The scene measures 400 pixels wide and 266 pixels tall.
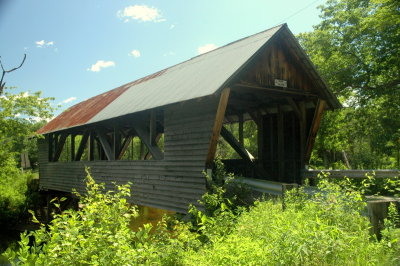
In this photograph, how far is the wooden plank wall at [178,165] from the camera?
892 centimetres

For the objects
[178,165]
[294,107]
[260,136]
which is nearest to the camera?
[178,165]

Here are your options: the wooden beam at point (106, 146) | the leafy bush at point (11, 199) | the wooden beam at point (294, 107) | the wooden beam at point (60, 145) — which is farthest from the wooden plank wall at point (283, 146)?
the leafy bush at point (11, 199)

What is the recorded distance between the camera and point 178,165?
965 centimetres

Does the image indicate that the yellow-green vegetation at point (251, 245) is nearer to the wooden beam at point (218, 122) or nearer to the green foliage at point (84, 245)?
the green foliage at point (84, 245)

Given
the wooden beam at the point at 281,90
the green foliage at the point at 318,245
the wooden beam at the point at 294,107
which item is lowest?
the green foliage at the point at 318,245

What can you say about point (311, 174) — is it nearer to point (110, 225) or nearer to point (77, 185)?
point (110, 225)

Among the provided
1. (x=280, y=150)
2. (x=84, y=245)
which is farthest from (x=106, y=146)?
(x=84, y=245)

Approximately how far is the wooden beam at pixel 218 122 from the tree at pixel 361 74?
956 centimetres

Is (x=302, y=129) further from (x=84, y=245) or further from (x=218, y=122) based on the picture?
(x=84, y=245)

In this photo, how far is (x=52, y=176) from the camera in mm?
18797

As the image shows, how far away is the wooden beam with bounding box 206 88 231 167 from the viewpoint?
8.08m

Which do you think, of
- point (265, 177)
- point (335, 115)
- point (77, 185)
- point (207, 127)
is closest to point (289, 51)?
point (207, 127)

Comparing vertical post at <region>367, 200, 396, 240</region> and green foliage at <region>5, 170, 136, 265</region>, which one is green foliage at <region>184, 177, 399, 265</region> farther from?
green foliage at <region>5, 170, 136, 265</region>

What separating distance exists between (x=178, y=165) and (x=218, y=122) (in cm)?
196
